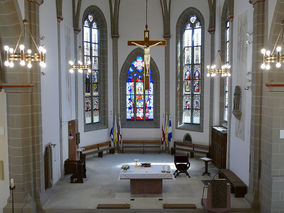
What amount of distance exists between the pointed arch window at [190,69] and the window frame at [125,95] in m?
1.28

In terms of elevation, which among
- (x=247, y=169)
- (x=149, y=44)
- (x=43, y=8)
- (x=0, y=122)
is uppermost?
(x=43, y=8)

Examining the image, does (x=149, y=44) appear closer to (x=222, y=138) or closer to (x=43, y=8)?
(x=43, y=8)

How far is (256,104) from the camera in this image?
940 centimetres

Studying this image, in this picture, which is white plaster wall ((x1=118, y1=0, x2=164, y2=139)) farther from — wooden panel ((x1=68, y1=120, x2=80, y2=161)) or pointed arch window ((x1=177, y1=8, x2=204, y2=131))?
wooden panel ((x1=68, y1=120, x2=80, y2=161))

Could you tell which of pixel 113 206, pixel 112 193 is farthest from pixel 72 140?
pixel 113 206

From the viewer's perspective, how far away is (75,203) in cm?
1029

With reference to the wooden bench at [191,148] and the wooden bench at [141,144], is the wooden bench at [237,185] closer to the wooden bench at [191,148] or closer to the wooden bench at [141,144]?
the wooden bench at [191,148]

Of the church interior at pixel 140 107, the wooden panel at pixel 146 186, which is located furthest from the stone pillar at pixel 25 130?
the wooden panel at pixel 146 186

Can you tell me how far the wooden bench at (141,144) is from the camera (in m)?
17.5

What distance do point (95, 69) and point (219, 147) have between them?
314 inches

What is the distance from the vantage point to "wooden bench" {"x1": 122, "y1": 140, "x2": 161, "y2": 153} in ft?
57.3

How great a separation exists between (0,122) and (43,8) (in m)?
4.33

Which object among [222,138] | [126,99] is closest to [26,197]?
[222,138]

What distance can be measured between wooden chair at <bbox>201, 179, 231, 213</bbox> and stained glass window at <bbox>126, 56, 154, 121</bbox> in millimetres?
9437
